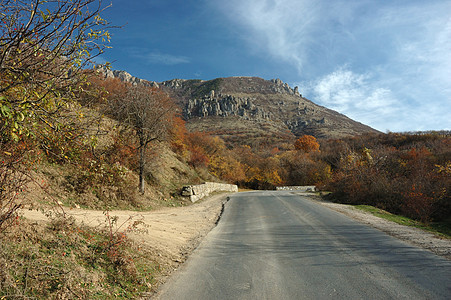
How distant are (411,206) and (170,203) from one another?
1562cm

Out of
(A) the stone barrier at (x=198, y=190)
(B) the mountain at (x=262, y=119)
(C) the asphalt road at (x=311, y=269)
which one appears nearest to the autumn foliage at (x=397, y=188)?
(C) the asphalt road at (x=311, y=269)

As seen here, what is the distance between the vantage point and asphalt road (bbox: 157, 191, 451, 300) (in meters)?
4.47

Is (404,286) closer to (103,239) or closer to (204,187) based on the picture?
(103,239)

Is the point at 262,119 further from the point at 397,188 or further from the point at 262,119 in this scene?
the point at 397,188

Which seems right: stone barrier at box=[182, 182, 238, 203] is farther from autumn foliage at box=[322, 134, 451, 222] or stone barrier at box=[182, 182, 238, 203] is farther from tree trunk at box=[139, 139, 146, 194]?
autumn foliage at box=[322, 134, 451, 222]

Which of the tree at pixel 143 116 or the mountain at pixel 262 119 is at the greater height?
the mountain at pixel 262 119

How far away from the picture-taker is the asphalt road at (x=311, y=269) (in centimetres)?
447

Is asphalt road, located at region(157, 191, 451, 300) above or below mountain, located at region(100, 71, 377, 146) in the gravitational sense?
below

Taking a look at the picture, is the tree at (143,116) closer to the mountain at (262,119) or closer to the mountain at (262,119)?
the mountain at (262,119)

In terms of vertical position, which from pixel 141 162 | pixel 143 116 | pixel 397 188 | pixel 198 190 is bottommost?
pixel 198 190

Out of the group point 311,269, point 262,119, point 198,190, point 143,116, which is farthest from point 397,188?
point 262,119

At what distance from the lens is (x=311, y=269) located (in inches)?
217

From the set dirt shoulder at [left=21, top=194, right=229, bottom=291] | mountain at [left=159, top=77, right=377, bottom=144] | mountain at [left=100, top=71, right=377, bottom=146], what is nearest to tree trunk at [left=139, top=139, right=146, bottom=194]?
dirt shoulder at [left=21, top=194, right=229, bottom=291]

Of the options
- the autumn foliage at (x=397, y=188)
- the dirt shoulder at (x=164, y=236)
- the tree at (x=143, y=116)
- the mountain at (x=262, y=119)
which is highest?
the mountain at (x=262, y=119)
